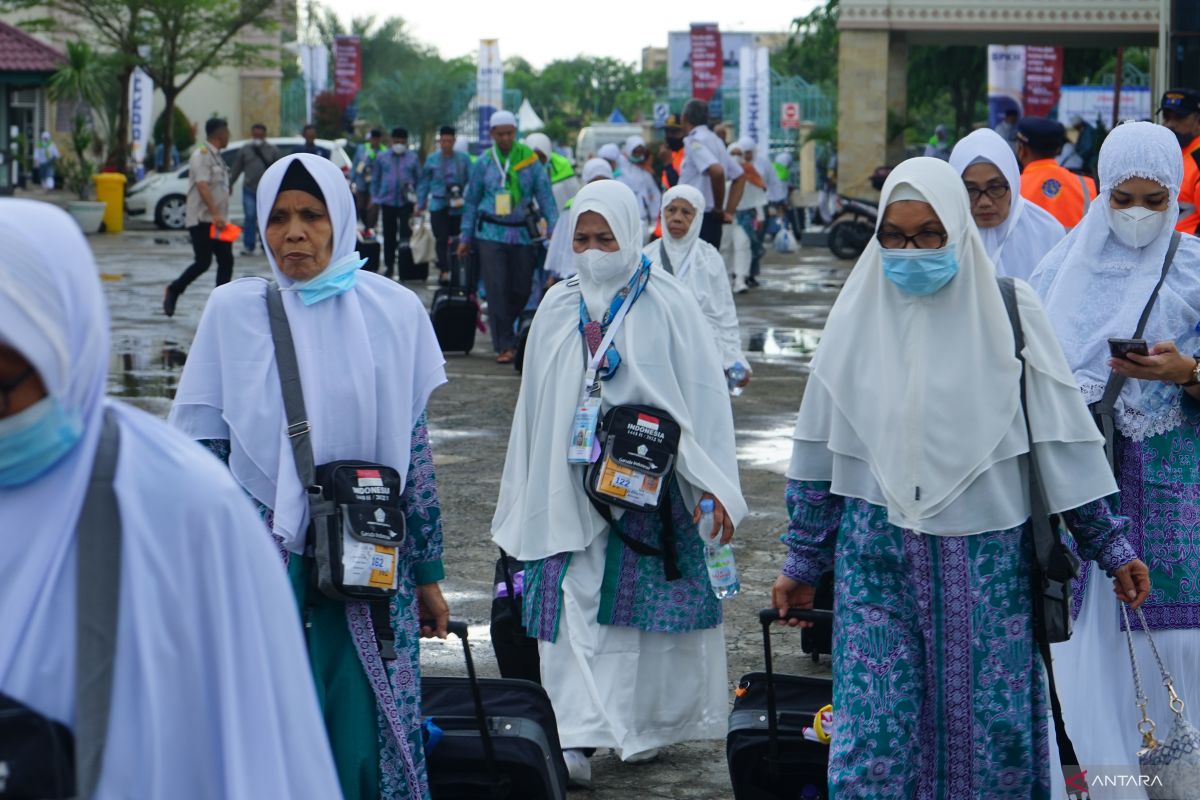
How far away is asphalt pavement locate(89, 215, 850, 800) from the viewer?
17.9 ft

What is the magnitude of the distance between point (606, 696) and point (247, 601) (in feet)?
10.5

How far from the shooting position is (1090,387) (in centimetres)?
470

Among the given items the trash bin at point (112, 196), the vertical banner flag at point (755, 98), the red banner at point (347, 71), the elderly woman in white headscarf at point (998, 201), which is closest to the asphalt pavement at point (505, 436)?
the elderly woman in white headscarf at point (998, 201)

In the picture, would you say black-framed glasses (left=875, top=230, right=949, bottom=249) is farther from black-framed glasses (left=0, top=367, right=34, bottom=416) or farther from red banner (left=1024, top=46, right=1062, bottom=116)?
red banner (left=1024, top=46, right=1062, bottom=116)

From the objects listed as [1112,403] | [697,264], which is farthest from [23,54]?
[1112,403]

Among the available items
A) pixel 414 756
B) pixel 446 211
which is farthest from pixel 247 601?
pixel 446 211

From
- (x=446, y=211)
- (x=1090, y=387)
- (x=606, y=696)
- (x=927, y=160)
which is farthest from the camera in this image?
(x=446, y=211)

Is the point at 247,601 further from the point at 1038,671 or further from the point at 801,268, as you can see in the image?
the point at 801,268

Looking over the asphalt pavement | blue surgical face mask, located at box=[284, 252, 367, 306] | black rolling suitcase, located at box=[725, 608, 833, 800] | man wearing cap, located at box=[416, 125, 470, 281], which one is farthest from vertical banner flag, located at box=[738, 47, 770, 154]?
blue surgical face mask, located at box=[284, 252, 367, 306]

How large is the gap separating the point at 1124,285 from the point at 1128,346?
0.42 meters

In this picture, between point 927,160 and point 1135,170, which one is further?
point 1135,170

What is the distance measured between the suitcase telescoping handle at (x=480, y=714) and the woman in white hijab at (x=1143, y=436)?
1.56m

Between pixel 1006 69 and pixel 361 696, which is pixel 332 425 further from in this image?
pixel 1006 69

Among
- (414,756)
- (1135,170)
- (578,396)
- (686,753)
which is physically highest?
(1135,170)
